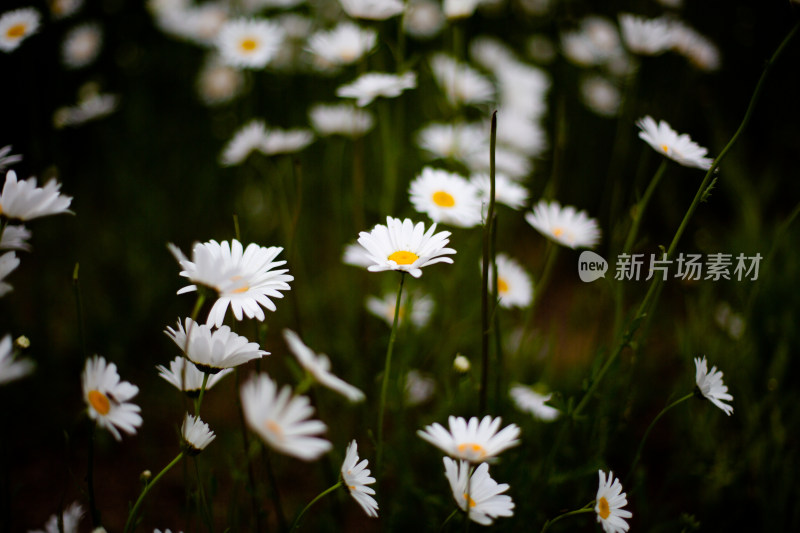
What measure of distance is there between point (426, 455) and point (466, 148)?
99 centimetres

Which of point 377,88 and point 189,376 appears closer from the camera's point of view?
point 189,376

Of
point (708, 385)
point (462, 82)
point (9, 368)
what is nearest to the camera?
point (9, 368)

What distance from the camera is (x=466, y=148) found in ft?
5.96

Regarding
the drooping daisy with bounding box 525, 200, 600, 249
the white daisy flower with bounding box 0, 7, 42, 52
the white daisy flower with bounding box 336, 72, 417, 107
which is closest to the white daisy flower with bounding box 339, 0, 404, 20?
the white daisy flower with bounding box 336, 72, 417, 107

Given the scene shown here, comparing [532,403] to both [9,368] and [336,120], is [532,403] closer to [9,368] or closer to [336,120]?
[9,368]

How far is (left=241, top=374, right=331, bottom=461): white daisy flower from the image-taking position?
1.87 feet

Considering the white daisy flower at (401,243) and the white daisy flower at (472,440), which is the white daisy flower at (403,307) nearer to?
the white daisy flower at (401,243)

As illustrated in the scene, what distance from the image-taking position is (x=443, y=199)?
1271mm

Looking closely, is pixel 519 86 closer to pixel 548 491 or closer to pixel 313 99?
pixel 313 99

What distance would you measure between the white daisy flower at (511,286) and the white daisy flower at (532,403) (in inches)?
8.9

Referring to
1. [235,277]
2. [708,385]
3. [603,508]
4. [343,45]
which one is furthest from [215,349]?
[343,45]

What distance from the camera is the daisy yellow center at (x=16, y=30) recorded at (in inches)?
51.9

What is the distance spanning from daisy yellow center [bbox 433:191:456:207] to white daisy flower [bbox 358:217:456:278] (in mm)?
271

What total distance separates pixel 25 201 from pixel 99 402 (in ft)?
1.08
